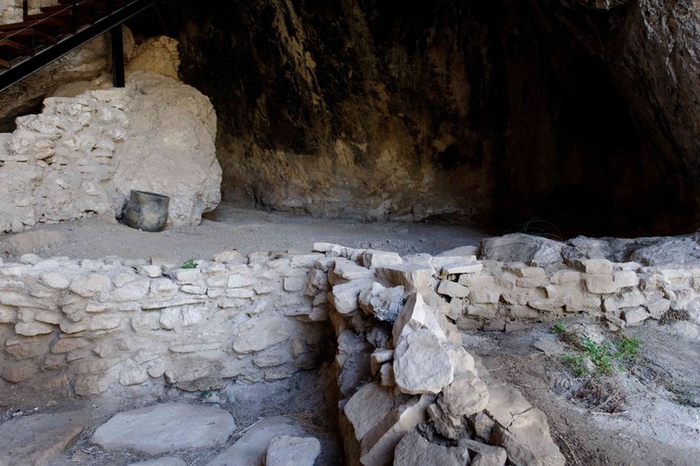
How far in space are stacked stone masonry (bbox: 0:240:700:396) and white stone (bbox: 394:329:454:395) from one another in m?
0.96

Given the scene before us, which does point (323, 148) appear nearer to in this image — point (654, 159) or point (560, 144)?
point (560, 144)

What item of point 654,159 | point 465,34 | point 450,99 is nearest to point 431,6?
point 465,34

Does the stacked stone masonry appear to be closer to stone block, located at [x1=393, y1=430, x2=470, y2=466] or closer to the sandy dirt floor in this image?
the sandy dirt floor

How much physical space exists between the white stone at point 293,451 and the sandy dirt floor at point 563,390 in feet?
0.22

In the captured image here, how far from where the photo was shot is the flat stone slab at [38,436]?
2.45 metres

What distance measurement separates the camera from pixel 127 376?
3.11 meters

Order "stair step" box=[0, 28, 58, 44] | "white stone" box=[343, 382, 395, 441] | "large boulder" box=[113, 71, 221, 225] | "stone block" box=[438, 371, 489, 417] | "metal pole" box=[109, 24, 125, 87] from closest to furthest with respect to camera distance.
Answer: "stone block" box=[438, 371, 489, 417] → "white stone" box=[343, 382, 395, 441] → "stair step" box=[0, 28, 58, 44] → "large boulder" box=[113, 71, 221, 225] → "metal pole" box=[109, 24, 125, 87]

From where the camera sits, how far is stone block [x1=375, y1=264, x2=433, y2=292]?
8.52 ft

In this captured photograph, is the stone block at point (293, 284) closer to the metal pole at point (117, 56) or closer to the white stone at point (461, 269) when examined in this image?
the white stone at point (461, 269)

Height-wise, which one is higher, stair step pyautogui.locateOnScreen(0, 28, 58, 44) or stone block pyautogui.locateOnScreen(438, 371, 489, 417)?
stair step pyautogui.locateOnScreen(0, 28, 58, 44)

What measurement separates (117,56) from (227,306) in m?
4.35

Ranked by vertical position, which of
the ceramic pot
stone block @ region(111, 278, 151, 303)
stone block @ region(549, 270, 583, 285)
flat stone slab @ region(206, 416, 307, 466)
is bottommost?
flat stone slab @ region(206, 416, 307, 466)

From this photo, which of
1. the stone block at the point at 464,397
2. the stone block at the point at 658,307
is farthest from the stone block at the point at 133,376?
the stone block at the point at 658,307

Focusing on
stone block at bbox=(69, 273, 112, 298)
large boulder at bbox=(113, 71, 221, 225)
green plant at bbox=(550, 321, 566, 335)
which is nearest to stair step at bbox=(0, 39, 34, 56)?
large boulder at bbox=(113, 71, 221, 225)
